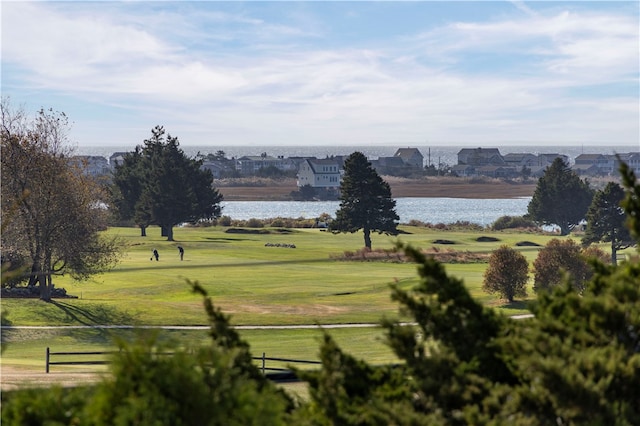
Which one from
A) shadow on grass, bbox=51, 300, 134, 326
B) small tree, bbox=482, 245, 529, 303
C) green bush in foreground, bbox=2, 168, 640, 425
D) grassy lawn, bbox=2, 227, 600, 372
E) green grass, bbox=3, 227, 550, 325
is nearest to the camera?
green bush in foreground, bbox=2, 168, 640, 425

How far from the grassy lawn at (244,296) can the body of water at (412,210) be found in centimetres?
5852

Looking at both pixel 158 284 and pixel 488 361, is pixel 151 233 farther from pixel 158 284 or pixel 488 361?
pixel 488 361

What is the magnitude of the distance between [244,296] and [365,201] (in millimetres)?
39162

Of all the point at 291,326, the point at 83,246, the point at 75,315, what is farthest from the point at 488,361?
the point at 83,246

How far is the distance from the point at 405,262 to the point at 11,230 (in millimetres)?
35801

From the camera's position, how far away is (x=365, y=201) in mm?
94625

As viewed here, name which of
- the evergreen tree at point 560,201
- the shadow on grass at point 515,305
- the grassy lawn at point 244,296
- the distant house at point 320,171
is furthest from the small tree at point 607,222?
the distant house at point 320,171

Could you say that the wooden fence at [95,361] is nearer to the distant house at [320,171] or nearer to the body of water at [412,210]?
the body of water at [412,210]

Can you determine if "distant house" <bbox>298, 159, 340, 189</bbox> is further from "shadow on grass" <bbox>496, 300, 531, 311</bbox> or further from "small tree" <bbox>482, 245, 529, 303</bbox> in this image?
"shadow on grass" <bbox>496, 300, 531, 311</bbox>

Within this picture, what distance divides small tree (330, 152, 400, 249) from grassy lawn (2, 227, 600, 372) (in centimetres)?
329

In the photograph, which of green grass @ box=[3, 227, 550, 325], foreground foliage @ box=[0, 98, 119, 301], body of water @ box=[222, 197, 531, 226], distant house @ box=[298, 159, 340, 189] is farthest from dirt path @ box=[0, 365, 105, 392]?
distant house @ box=[298, 159, 340, 189]

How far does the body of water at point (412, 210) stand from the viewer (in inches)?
5906

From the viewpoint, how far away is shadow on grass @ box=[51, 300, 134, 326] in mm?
48312

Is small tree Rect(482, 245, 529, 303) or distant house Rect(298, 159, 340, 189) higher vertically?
distant house Rect(298, 159, 340, 189)
